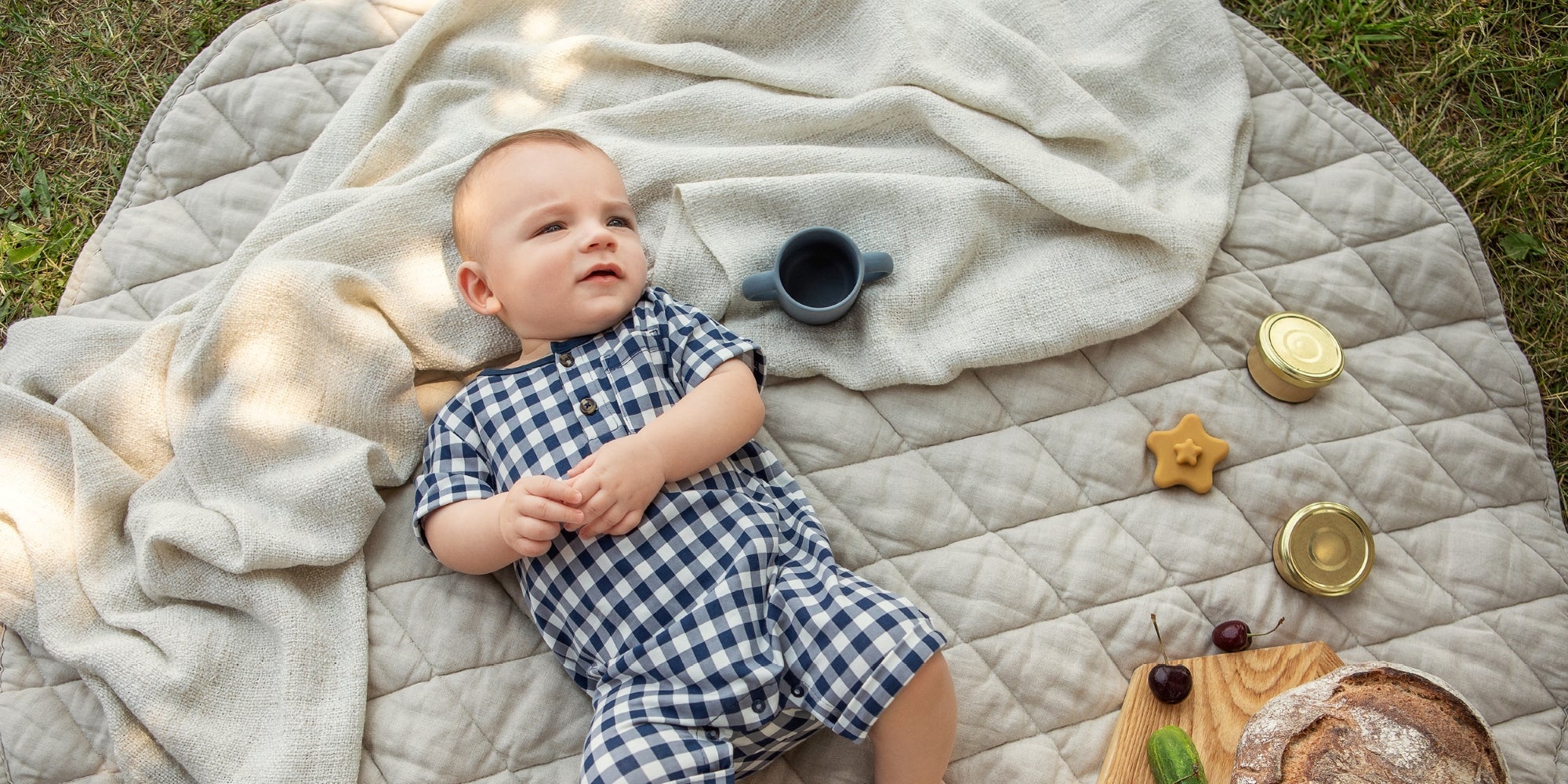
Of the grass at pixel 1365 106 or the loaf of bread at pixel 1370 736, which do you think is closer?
the loaf of bread at pixel 1370 736

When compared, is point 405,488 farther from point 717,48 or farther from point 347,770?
point 717,48

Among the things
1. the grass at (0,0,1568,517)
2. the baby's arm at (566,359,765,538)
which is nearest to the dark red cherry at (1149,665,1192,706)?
the baby's arm at (566,359,765,538)

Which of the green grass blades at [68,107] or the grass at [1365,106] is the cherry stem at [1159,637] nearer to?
the grass at [1365,106]

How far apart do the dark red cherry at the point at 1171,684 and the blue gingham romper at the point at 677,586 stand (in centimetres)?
38

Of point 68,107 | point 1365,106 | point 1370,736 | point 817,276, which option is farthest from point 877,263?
point 68,107

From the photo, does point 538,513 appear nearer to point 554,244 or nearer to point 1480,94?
point 554,244

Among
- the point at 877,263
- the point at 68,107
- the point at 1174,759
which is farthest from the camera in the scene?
the point at 68,107

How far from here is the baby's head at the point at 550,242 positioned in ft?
4.84

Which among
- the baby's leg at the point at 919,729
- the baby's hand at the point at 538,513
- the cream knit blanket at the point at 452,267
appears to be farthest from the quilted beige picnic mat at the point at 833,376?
the baby's hand at the point at 538,513

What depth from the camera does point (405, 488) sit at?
63.9 inches

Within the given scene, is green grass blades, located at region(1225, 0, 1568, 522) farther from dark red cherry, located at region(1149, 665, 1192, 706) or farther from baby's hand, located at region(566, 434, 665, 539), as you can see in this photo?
baby's hand, located at region(566, 434, 665, 539)

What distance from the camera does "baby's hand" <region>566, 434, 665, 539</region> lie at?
137 cm

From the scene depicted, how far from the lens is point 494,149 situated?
5.20 feet

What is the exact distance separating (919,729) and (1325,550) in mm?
740
